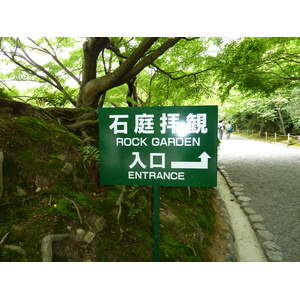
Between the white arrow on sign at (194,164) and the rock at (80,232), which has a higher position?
the white arrow on sign at (194,164)

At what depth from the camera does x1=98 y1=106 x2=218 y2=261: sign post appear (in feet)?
6.11

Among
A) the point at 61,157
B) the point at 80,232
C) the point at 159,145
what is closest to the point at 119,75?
the point at 61,157

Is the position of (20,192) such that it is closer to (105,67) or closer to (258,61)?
(105,67)

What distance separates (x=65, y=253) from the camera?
7.51 ft

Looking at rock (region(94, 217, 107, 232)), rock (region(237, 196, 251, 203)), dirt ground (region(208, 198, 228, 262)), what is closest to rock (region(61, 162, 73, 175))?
rock (region(94, 217, 107, 232))

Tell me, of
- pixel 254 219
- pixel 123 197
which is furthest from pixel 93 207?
pixel 254 219

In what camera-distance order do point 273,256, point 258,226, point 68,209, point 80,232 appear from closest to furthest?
point 80,232, point 68,209, point 273,256, point 258,226

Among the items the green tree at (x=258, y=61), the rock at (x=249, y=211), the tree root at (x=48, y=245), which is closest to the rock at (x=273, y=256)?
the rock at (x=249, y=211)

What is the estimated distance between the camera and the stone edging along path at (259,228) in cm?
361

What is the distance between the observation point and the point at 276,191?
20.9ft

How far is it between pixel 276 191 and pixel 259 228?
2.58 meters

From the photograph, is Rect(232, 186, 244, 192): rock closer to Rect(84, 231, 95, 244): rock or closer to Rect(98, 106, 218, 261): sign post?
Rect(98, 106, 218, 261): sign post

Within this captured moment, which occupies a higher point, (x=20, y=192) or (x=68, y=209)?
(x=20, y=192)

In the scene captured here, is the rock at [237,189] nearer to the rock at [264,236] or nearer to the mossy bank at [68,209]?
the rock at [264,236]
